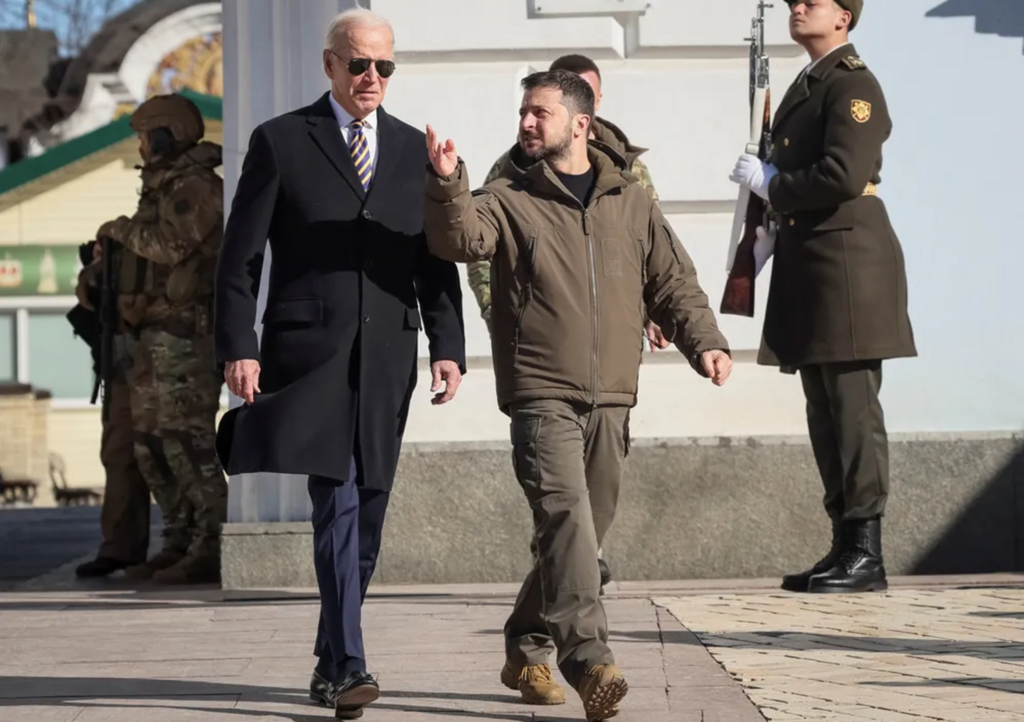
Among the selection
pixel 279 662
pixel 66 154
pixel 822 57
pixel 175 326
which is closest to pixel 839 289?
pixel 822 57

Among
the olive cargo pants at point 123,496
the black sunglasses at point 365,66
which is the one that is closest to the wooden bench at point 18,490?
the olive cargo pants at point 123,496

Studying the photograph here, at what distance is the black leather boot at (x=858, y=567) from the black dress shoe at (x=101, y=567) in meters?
3.50

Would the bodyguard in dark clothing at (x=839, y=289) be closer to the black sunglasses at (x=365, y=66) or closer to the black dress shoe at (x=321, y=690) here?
the black sunglasses at (x=365, y=66)

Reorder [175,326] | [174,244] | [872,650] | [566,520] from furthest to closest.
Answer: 1. [175,326]
2. [174,244]
3. [872,650]
4. [566,520]

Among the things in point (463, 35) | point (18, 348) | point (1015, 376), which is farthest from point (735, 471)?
point (18, 348)

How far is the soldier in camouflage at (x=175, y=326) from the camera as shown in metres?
9.45

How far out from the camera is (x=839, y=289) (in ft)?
27.3

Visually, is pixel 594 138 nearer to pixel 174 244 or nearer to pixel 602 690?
pixel 174 244

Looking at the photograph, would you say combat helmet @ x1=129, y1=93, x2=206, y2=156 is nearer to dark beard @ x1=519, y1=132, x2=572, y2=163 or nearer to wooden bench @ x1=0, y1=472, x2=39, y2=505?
dark beard @ x1=519, y1=132, x2=572, y2=163

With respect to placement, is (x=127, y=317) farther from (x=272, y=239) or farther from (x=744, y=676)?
(x=744, y=676)

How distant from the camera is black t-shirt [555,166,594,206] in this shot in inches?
237

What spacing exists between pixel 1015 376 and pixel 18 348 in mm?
25246

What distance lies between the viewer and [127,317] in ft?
32.2

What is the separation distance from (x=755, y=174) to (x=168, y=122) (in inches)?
107
